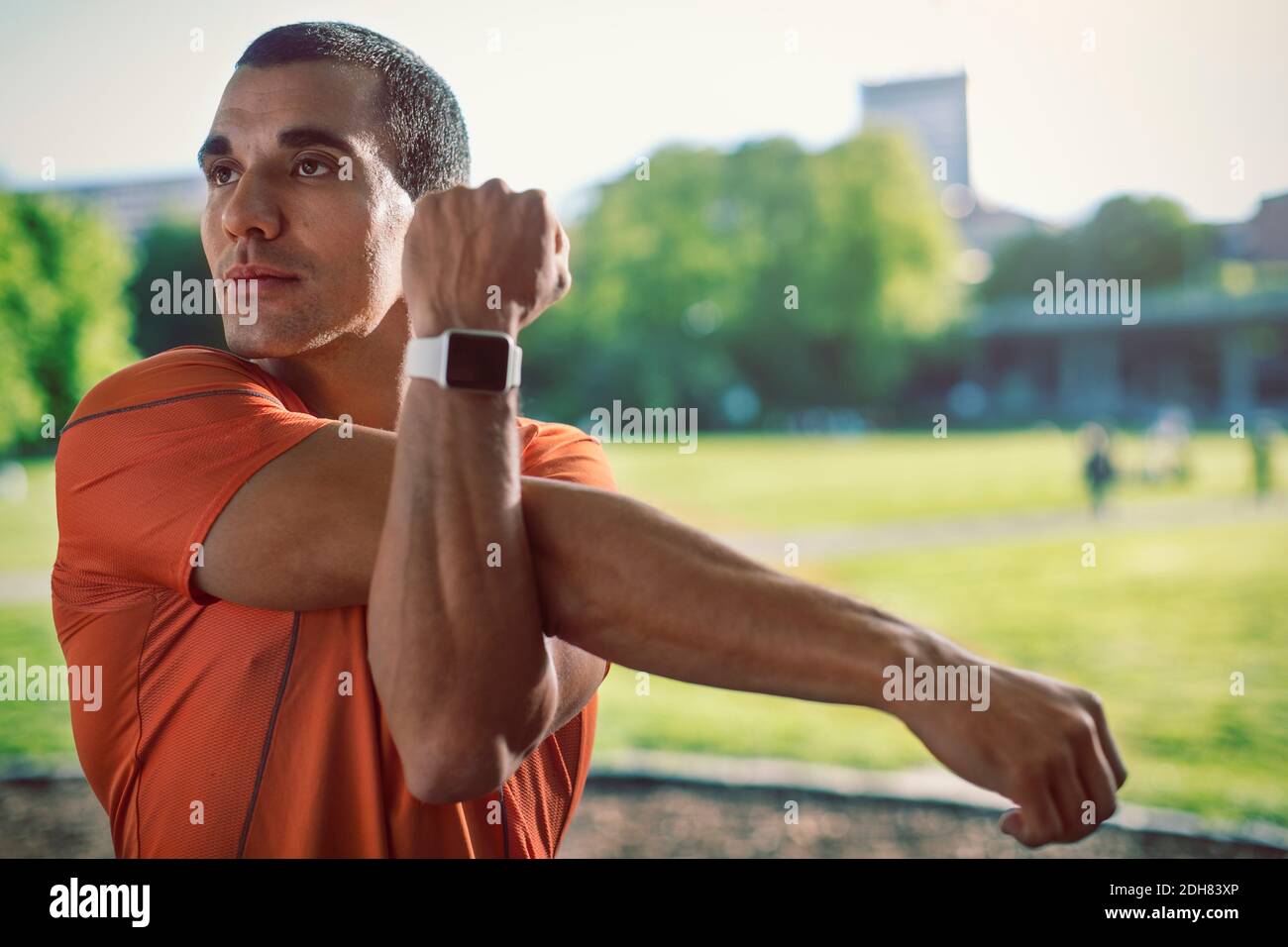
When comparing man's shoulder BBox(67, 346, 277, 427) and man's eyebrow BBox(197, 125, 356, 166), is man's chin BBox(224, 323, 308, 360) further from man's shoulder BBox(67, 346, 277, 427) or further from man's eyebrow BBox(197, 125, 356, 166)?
man's eyebrow BBox(197, 125, 356, 166)

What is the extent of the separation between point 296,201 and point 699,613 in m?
0.81

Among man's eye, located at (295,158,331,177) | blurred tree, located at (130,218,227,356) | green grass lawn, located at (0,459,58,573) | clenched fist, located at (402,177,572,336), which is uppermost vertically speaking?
blurred tree, located at (130,218,227,356)

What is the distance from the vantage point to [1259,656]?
9.41m

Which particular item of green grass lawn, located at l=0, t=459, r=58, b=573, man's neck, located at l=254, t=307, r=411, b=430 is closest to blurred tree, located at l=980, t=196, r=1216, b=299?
green grass lawn, located at l=0, t=459, r=58, b=573

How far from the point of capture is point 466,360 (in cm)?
118

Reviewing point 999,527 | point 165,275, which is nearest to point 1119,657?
point 999,527

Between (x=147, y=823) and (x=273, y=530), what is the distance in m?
0.48

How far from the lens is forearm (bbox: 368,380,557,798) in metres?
1.16

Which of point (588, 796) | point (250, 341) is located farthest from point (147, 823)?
point (588, 796)

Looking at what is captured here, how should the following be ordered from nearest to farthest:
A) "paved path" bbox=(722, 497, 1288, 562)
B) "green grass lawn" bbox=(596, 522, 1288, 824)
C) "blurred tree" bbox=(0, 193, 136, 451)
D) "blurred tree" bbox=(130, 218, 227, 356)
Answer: "green grass lawn" bbox=(596, 522, 1288, 824) → "blurred tree" bbox=(0, 193, 136, 451) → "paved path" bbox=(722, 497, 1288, 562) → "blurred tree" bbox=(130, 218, 227, 356)

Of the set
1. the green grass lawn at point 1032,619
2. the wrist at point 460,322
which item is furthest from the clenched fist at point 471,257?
the green grass lawn at point 1032,619

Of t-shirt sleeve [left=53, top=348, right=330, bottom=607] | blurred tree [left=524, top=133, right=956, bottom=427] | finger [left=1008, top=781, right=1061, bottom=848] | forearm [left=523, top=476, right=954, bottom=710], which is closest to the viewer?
finger [left=1008, top=781, right=1061, bottom=848]

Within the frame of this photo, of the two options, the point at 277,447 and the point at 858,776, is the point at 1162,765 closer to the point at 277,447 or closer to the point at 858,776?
the point at 858,776
